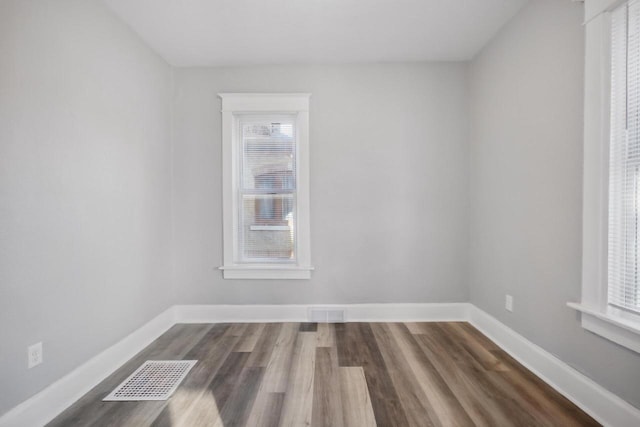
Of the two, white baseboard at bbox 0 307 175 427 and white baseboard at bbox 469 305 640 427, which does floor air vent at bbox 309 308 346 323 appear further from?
white baseboard at bbox 0 307 175 427

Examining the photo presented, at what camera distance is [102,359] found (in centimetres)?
220

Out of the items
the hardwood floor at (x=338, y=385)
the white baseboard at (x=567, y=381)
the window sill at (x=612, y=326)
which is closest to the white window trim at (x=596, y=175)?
the window sill at (x=612, y=326)

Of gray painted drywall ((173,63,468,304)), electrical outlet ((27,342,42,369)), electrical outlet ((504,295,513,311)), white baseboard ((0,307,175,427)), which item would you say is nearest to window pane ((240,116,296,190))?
gray painted drywall ((173,63,468,304))

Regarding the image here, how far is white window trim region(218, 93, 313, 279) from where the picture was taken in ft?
10.6

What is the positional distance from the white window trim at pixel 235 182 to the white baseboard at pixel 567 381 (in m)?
1.82

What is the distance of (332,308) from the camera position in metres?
3.23

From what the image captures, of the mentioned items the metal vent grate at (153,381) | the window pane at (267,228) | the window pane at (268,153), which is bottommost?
the metal vent grate at (153,381)

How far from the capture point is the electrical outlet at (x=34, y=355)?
1663 millimetres

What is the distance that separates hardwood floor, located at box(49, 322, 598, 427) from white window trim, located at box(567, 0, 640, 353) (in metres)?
0.60

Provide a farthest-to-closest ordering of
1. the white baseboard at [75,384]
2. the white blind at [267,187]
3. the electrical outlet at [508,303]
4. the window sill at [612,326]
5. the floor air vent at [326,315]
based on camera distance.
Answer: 1. the white blind at [267,187]
2. the floor air vent at [326,315]
3. the electrical outlet at [508,303]
4. the white baseboard at [75,384]
5. the window sill at [612,326]

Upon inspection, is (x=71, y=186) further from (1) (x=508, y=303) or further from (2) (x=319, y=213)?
(1) (x=508, y=303)

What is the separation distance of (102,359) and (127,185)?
4.27 feet

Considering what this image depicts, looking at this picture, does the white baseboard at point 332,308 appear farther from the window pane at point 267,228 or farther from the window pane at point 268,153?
the window pane at point 268,153

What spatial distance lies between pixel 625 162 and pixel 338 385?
2.08m
